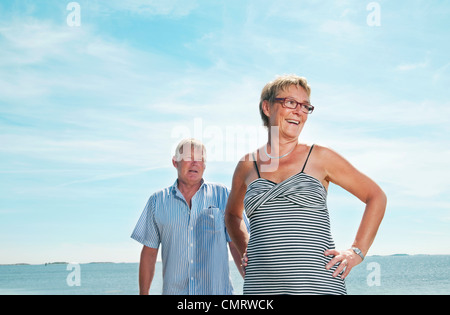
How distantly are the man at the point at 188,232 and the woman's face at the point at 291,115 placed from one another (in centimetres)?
143

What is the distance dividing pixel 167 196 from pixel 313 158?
1.92m

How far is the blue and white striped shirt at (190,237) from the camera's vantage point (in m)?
4.40

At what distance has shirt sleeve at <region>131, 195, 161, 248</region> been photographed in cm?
466

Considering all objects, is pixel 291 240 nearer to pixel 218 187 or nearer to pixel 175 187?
pixel 218 187

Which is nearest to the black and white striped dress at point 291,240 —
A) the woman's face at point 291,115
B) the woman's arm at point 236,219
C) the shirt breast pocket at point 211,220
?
the woman's face at point 291,115

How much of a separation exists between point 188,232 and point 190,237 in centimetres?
5

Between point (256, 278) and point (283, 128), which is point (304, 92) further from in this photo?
point (256, 278)

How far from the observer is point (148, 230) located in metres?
4.67

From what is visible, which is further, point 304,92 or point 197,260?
point 197,260
